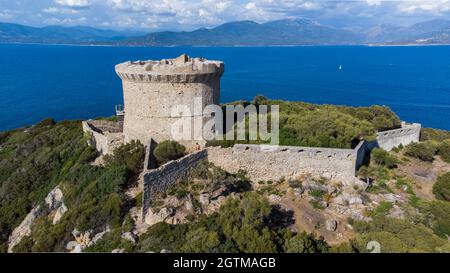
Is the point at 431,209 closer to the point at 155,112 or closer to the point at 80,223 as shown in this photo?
the point at 155,112

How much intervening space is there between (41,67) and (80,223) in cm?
14491

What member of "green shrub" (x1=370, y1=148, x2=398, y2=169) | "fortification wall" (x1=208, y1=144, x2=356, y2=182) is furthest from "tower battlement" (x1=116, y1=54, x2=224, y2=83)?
"green shrub" (x1=370, y1=148, x2=398, y2=169)

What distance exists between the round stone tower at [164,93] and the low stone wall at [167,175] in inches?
76.8

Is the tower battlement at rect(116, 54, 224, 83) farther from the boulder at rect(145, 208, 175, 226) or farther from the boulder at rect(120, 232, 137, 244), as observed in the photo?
the boulder at rect(120, 232, 137, 244)

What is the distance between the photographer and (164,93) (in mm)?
17891

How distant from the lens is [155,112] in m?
18.4

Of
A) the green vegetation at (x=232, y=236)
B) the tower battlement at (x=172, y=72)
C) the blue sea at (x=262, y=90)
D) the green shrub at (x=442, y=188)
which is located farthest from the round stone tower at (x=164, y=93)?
the blue sea at (x=262, y=90)

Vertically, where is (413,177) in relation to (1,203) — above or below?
above

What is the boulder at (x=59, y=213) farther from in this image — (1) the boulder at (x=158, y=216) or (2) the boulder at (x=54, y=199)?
(1) the boulder at (x=158, y=216)

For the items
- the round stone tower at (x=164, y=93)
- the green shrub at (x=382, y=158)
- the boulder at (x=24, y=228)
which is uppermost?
the round stone tower at (x=164, y=93)

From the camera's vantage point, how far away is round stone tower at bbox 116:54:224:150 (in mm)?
17516

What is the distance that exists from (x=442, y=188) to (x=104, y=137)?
20117 millimetres

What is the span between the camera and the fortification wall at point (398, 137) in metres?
23.3

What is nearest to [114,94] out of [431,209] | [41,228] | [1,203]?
[1,203]
